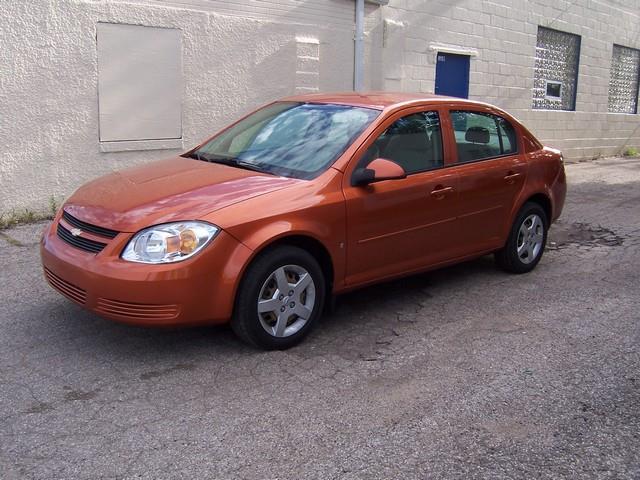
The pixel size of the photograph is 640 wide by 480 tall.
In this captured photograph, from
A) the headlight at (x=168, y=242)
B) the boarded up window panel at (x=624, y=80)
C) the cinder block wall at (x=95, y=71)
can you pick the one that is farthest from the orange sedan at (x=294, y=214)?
the boarded up window panel at (x=624, y=80)

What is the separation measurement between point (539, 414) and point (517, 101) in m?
11.9

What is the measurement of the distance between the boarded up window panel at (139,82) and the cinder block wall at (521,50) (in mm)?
3899

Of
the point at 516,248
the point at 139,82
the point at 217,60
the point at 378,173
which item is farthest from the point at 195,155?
the point at 217,60

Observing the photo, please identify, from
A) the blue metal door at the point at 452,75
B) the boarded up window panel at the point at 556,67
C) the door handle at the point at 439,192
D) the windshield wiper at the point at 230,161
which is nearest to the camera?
the windshield wiper at the point at 230,161

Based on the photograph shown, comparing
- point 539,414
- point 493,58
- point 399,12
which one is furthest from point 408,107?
point 493,58

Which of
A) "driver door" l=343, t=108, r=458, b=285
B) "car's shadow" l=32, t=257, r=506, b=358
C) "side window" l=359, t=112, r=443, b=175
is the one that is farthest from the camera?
"side window" l=359, t=112, r=443, b=175

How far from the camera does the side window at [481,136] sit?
5.77 m

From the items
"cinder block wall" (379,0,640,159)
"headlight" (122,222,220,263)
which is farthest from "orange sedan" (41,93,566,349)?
"cinder block wall" (379,0,640,159)

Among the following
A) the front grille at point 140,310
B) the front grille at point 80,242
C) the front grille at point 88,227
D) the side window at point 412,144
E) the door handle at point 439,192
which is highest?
the side window at point 412,144

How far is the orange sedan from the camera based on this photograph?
4121 mm

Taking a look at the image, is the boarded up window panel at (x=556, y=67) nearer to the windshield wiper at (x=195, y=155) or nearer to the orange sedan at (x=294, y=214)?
the orange sedan at (x=294, y=214)

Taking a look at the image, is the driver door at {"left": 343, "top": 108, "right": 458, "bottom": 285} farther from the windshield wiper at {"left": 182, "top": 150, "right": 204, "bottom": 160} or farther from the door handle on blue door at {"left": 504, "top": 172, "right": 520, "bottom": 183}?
the windshield wiper at {"left": 182, "top": 150, "right": 204, "bottom": 160}

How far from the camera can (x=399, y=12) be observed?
38.0 ft

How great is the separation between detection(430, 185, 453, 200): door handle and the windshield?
0.74 metres
